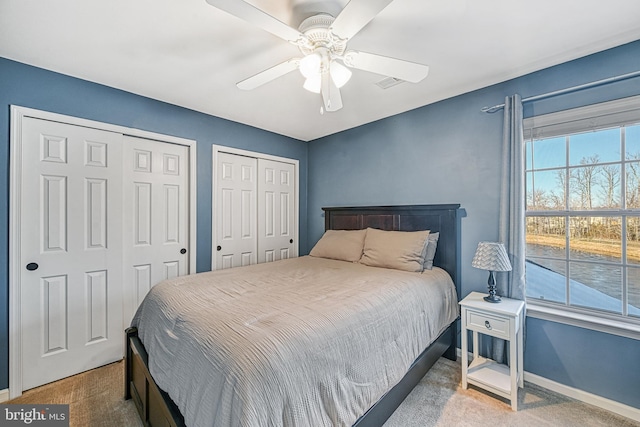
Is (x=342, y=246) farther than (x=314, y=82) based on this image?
Yes

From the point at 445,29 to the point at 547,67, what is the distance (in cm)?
106

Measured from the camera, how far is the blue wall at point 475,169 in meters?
1.86

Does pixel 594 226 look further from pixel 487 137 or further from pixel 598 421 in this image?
pixel 598 421

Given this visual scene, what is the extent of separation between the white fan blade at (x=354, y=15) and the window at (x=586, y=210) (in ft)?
5.81

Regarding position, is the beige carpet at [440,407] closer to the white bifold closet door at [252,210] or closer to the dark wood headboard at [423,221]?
the dark wood headboard at [423,221]

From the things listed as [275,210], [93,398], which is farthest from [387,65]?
[93,398]

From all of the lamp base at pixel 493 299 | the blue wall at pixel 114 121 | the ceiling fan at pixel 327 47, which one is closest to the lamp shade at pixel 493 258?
the lamp base at pixel 493 299

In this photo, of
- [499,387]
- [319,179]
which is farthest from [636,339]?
[319,179]

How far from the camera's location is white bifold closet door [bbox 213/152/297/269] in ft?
10.7

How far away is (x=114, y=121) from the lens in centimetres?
248

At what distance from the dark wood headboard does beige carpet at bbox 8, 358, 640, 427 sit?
34.1 inches

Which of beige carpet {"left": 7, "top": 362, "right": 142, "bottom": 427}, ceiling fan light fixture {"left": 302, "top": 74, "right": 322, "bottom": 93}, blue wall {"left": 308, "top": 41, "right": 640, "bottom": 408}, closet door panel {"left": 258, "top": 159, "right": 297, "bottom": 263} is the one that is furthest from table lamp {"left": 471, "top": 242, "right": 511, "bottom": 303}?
beige carpet {"left": 7, "top": 362, "right": 142, "bottom": 427}

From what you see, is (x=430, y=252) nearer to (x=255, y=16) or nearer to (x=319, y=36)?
(x=319, y=36)

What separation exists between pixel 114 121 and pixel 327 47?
2099mm
